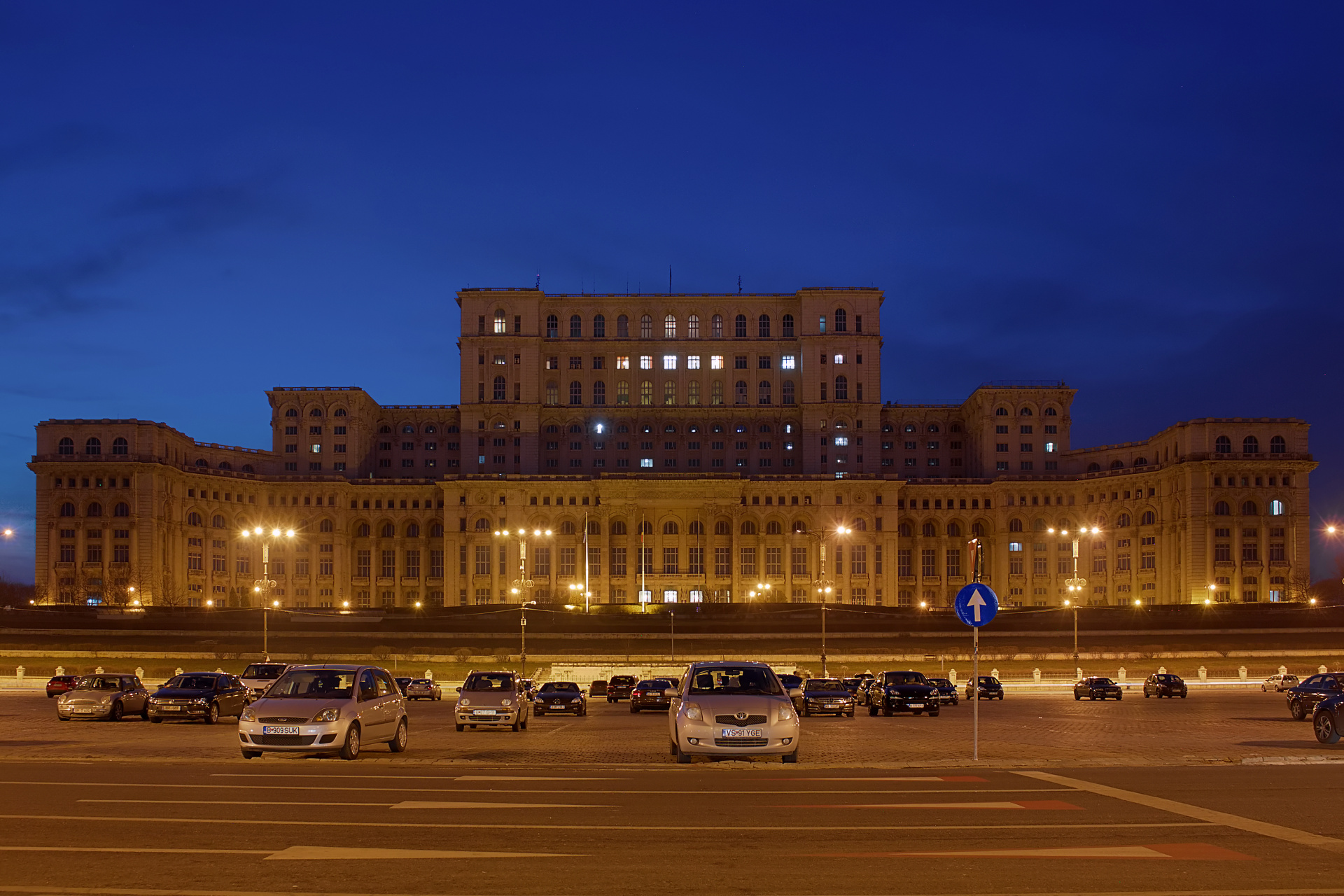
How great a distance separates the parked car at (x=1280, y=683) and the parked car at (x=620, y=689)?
102 ft

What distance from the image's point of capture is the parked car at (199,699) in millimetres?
35750

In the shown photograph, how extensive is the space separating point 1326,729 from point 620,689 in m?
34.3

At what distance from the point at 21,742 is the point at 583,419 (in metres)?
125

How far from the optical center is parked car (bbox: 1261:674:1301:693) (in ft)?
199

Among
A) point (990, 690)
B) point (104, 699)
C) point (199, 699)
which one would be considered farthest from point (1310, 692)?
point (104, 699)

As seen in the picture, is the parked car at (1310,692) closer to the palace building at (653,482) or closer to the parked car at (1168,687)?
the parked car at (1168,687)

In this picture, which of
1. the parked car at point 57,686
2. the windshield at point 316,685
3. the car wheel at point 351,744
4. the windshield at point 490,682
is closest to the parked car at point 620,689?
the windshield at point 490,682

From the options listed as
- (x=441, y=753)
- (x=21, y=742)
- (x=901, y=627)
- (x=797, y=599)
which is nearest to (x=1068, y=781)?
(x=441, y=753)

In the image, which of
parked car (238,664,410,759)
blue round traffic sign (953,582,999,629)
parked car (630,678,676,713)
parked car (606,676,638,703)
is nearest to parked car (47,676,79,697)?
parked car (606,676,638,703)

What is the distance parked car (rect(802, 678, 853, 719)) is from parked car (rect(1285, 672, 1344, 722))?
13578mm

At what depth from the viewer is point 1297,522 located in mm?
129250

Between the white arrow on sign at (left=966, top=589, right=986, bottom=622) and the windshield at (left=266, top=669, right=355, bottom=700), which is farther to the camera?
the windshield at (left=266, top=669, right=355, bottom=700)

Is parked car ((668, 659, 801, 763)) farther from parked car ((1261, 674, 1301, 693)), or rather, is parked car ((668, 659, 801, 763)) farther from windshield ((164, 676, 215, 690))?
parked car ((1261, 674, 1301, 693))

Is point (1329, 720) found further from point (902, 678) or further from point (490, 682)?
point (490, 682)
